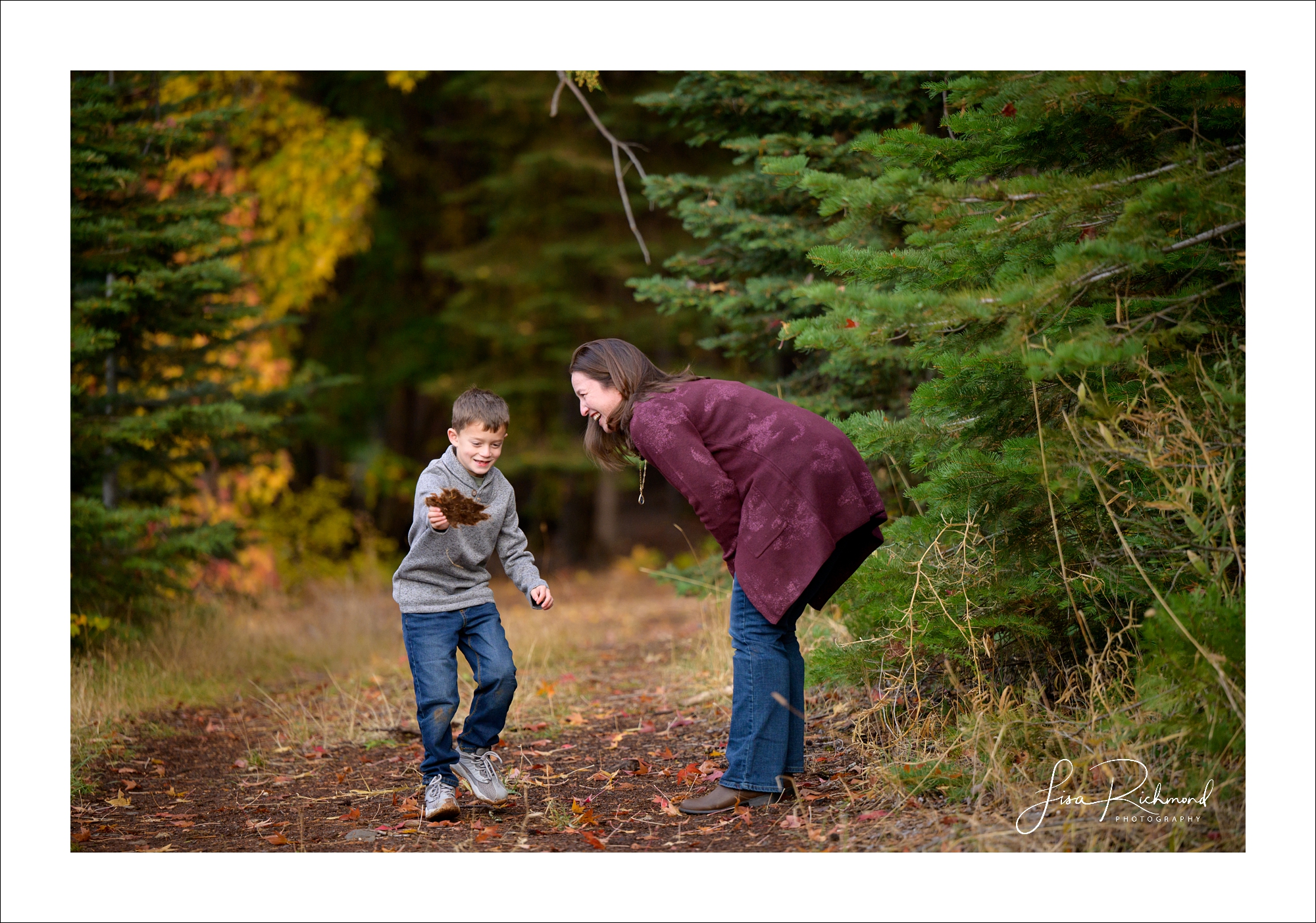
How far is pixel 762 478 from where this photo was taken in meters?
3.63

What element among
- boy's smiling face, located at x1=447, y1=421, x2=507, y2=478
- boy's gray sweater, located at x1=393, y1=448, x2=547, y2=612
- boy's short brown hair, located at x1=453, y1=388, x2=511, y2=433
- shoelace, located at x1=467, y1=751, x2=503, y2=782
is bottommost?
shoelace, located at x1=467, y1=751, x2=503, y2=782

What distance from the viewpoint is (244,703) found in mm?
6312

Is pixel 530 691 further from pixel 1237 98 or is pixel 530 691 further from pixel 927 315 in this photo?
pixel 1237 98

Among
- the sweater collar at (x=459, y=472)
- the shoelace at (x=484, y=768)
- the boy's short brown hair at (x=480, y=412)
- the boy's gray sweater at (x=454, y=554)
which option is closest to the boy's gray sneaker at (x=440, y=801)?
the shoelace at (x=484, y=768)

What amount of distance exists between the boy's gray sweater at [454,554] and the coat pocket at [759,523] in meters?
0.79

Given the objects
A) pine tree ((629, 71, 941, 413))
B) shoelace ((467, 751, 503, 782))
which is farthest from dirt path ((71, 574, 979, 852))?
pine tree ((629, 71, 941, 413))

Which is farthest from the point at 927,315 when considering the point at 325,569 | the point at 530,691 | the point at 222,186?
the point at 325,569

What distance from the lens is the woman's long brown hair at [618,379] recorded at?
150 inches

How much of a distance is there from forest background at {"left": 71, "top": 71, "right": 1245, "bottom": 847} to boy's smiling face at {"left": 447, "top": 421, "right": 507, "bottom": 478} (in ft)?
3.75

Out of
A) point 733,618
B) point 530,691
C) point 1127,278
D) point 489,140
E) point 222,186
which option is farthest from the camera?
point 489,140

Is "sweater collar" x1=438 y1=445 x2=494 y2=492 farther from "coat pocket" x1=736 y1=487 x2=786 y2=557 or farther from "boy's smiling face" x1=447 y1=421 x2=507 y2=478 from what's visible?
"coat pocket" x1=736 y1=487 x2=786 y2=557

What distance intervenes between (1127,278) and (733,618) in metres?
1.75

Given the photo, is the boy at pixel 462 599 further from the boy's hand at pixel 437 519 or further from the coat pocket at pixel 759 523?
the coat pocket at pixel 759 523
